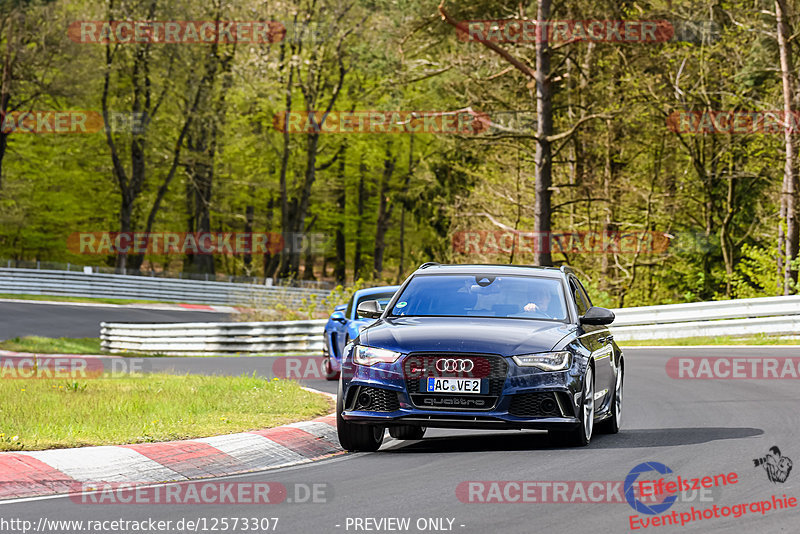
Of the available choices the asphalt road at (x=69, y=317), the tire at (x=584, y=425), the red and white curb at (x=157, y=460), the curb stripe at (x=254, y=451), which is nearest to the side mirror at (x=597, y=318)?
the tire at (x=584, y=425)

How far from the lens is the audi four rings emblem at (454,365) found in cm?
927

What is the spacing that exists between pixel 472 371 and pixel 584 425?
1218mm

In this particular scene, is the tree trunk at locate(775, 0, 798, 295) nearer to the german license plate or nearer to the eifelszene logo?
the eifelszene logo

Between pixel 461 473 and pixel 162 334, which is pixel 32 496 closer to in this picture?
pixel 461 473

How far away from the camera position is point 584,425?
9781 millimetres

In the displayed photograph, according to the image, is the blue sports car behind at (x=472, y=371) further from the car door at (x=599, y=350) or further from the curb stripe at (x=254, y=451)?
the curb stripe at (x=254, y=451)

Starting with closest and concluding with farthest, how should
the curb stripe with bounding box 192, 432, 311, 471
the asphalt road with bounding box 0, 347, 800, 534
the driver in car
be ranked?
1. the asphalt road with bounding box 0, 347, 800, 534
2. the curb stripe with bounding box 192, 432, 311, 471
3. the driver in car

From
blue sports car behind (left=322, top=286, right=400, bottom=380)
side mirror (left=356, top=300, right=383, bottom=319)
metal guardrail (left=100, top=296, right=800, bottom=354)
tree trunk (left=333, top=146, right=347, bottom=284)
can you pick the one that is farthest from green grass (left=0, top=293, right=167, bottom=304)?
side mirror (left=356, top=300, right=383, bottom=319)

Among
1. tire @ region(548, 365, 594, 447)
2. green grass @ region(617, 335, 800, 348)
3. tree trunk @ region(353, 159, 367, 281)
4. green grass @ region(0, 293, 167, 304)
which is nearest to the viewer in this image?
tire @ region(548, 365, 594, 447)

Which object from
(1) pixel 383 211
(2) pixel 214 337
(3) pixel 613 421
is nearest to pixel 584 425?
(3) pixel 613 421

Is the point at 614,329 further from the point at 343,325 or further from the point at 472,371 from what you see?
the point at 472,371

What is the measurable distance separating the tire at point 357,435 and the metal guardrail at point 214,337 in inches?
741

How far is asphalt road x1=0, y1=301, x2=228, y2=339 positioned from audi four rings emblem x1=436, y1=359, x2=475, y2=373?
1192 inches

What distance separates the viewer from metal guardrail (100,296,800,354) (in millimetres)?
23484
